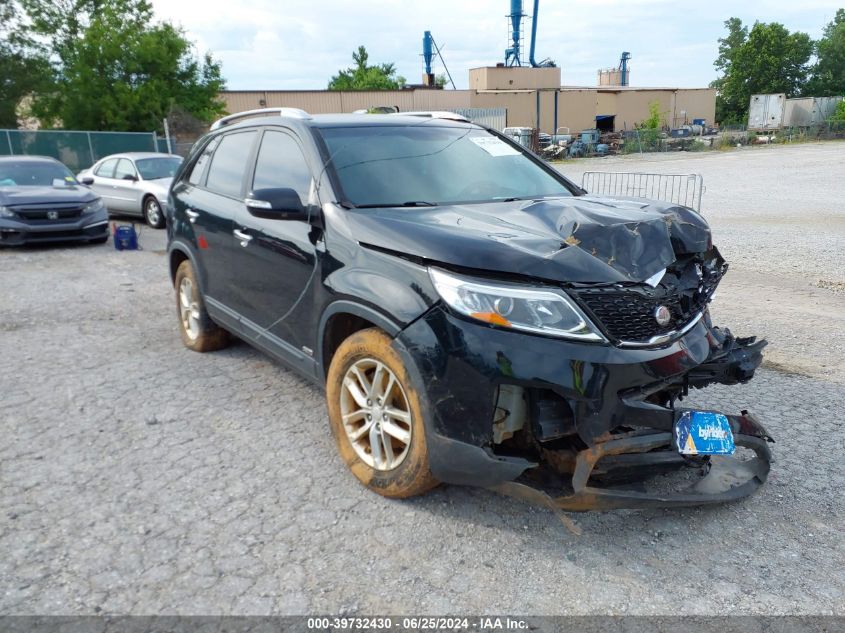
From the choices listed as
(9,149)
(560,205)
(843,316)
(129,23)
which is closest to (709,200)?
(843,316)

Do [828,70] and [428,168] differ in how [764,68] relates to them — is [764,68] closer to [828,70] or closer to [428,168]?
[828,70]

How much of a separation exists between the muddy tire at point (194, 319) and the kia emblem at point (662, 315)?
3.64m

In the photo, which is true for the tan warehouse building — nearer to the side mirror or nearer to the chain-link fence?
the chain-link fence

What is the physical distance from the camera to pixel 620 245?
296 cm

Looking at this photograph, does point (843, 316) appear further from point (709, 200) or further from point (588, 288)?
point (709, 200)

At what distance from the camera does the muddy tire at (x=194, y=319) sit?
541cm

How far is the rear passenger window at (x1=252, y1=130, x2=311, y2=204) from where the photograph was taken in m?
3.91

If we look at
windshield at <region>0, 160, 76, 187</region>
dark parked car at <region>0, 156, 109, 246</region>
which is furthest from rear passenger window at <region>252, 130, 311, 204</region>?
windshield at <region>0, 160, 76, 187</region>

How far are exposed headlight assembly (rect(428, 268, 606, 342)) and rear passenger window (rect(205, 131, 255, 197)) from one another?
2.47 m

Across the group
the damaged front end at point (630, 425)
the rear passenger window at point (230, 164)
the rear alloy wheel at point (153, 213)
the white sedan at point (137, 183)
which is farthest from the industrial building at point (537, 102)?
the damaged front end at point (630, 425)

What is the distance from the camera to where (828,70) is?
81.0 metres

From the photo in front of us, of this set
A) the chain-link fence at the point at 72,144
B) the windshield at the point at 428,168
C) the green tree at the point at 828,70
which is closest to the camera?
the windshield at the point at 428,168

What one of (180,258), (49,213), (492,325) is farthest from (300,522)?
(49,213)

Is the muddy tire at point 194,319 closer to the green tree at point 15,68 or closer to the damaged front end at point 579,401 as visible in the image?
the damaged front end at point 579,401
